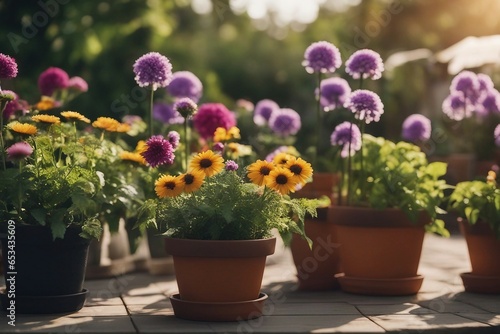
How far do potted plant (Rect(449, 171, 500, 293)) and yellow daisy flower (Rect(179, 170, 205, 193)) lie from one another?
182cm

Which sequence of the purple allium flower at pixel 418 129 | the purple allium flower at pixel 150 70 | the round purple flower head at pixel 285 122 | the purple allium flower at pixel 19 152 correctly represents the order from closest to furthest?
the purple allium flower at pixel 19 152 → the purple allium flower at pixel 150 70 → the purple allium flower at pixel 418 129 → the round purple flower head at pixel 285 122

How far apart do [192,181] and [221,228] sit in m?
0.26

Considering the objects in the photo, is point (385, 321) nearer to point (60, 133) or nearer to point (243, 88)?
point (60, 133)

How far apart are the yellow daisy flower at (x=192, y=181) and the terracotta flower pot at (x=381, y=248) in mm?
1297

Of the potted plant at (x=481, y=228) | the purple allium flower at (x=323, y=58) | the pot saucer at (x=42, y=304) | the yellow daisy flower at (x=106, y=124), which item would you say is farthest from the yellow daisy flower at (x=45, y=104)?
A: the potted plant at (x=481, y=228)

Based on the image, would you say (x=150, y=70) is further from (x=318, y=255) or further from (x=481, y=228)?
Result: (x=481, y=228)

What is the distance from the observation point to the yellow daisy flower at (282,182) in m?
3.73

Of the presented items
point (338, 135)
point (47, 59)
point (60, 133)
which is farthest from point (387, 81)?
A: point (60, 133)

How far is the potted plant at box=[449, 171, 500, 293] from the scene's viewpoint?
472 centimetres

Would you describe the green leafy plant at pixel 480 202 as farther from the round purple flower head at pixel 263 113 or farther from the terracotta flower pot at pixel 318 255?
the round purple flower head at pixel 263 113

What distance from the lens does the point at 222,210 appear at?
369cm

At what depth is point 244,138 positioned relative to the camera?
23.8 feet

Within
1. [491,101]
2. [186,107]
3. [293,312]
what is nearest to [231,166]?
[186,107]

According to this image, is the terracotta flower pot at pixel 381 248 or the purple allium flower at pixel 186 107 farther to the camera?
the terracotta flower pot at pixel 381 248
